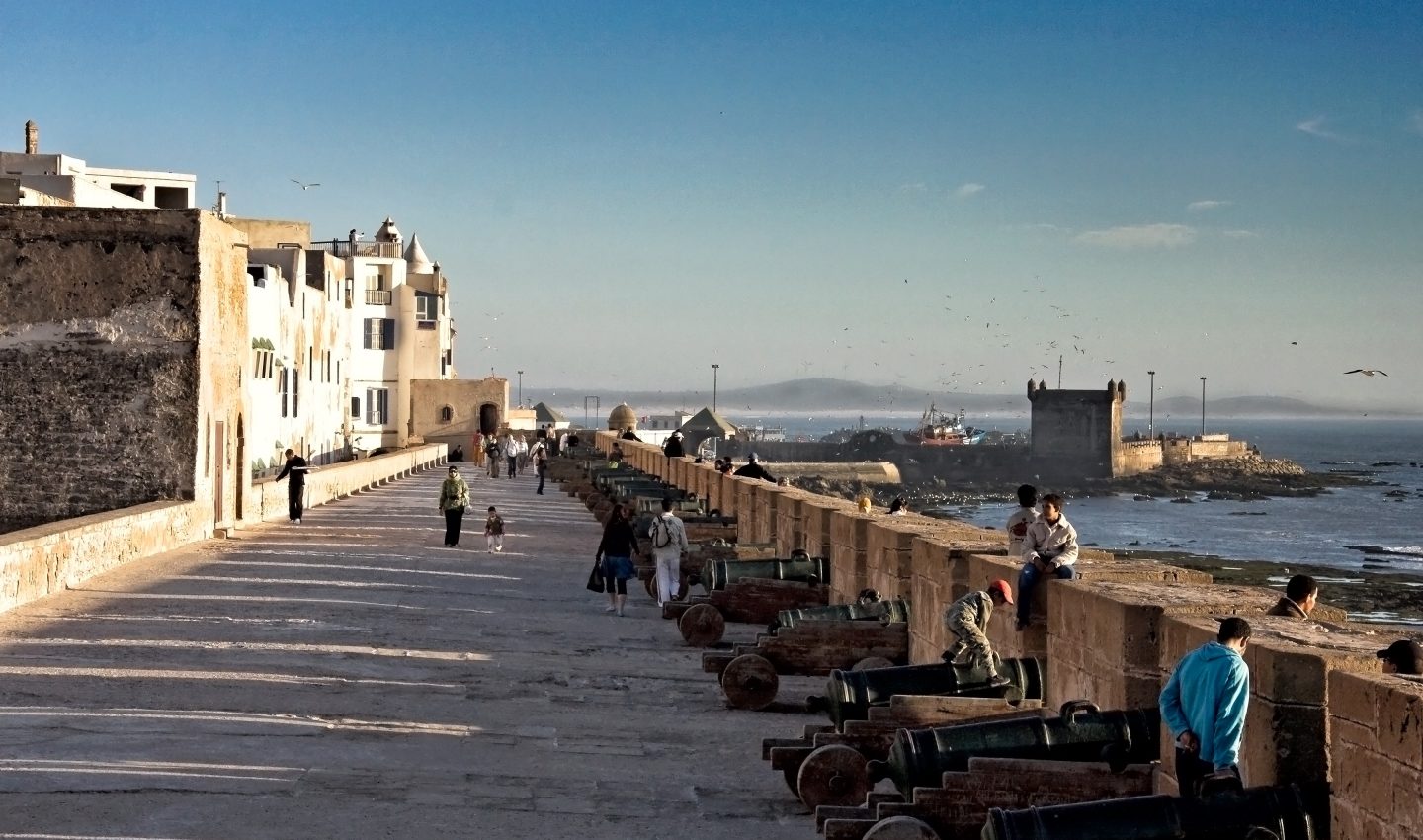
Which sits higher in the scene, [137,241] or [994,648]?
[137,241]

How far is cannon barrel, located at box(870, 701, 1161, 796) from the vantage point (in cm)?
649

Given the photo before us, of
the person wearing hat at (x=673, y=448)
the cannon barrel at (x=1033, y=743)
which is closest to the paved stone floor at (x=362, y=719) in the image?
the cannon barrel at (x=1033, y=743)

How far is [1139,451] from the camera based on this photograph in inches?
4469

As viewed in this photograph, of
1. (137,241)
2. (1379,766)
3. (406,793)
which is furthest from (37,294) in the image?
(1379,766)

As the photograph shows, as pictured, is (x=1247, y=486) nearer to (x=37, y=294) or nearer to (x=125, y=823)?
(x=37, y=294)

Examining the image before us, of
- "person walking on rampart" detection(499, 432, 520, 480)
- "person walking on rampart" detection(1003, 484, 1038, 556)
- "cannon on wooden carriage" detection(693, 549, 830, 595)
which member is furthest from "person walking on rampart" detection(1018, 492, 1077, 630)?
"person walking on rampart" detection(499, 432, 520, 480)

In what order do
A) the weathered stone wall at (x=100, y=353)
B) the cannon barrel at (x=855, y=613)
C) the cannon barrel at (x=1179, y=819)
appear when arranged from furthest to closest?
the weathered stone wall at (x=100, y=353) < the cannon barrel at (x=855, y=613) < the cannon barrel at (x=1179, y=819)

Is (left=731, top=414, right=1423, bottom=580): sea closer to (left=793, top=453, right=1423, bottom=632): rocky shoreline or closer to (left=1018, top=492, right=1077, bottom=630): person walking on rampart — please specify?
(left=793, top=453, right=1423, bottom=632): rocky shoreline

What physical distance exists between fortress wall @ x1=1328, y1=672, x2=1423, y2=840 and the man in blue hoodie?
0.36m

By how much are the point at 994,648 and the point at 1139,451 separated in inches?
4248

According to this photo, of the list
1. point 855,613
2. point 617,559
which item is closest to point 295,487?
point 617,559

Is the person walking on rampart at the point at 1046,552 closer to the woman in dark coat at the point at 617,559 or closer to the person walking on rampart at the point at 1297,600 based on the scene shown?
the person walking on rampart at the point at 1297,600

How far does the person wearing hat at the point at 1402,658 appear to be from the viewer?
567 centimetres

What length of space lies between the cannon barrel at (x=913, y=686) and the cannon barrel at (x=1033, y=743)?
3.91ft
